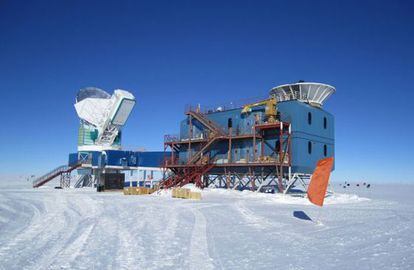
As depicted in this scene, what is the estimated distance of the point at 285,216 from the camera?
797 inches

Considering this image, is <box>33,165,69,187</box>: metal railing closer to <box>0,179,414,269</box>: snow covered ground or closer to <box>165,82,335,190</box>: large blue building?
<box>165,82,335,190</box>: large blue building

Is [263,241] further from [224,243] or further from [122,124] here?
[122,124]

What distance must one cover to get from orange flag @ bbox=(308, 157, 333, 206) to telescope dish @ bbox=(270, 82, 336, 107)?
25.8 m

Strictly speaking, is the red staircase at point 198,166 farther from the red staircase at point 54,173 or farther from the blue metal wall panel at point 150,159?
the red staircase at point 54,173

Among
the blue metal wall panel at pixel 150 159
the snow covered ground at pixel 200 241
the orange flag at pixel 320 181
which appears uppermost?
the blue metal wall panel at pixel 150 159

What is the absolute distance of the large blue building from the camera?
39.8 meters

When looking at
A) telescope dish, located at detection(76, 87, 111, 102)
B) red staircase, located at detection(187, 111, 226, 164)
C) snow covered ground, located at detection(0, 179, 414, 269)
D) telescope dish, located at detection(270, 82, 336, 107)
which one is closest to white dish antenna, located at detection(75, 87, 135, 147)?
telescope dish, located at detection(76, 87, 111, 102)

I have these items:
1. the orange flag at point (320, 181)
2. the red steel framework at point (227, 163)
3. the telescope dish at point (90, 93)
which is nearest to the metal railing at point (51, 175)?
the telescope dish at point (90, 93)

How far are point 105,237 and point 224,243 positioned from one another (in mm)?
4045

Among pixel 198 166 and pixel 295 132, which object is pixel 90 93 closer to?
pixel 198 166

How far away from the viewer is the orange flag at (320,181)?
59.2 ft

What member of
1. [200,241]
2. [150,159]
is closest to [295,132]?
[150,159]

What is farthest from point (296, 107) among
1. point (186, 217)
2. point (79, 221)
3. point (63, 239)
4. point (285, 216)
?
point (63, 239)

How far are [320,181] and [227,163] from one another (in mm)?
25852
